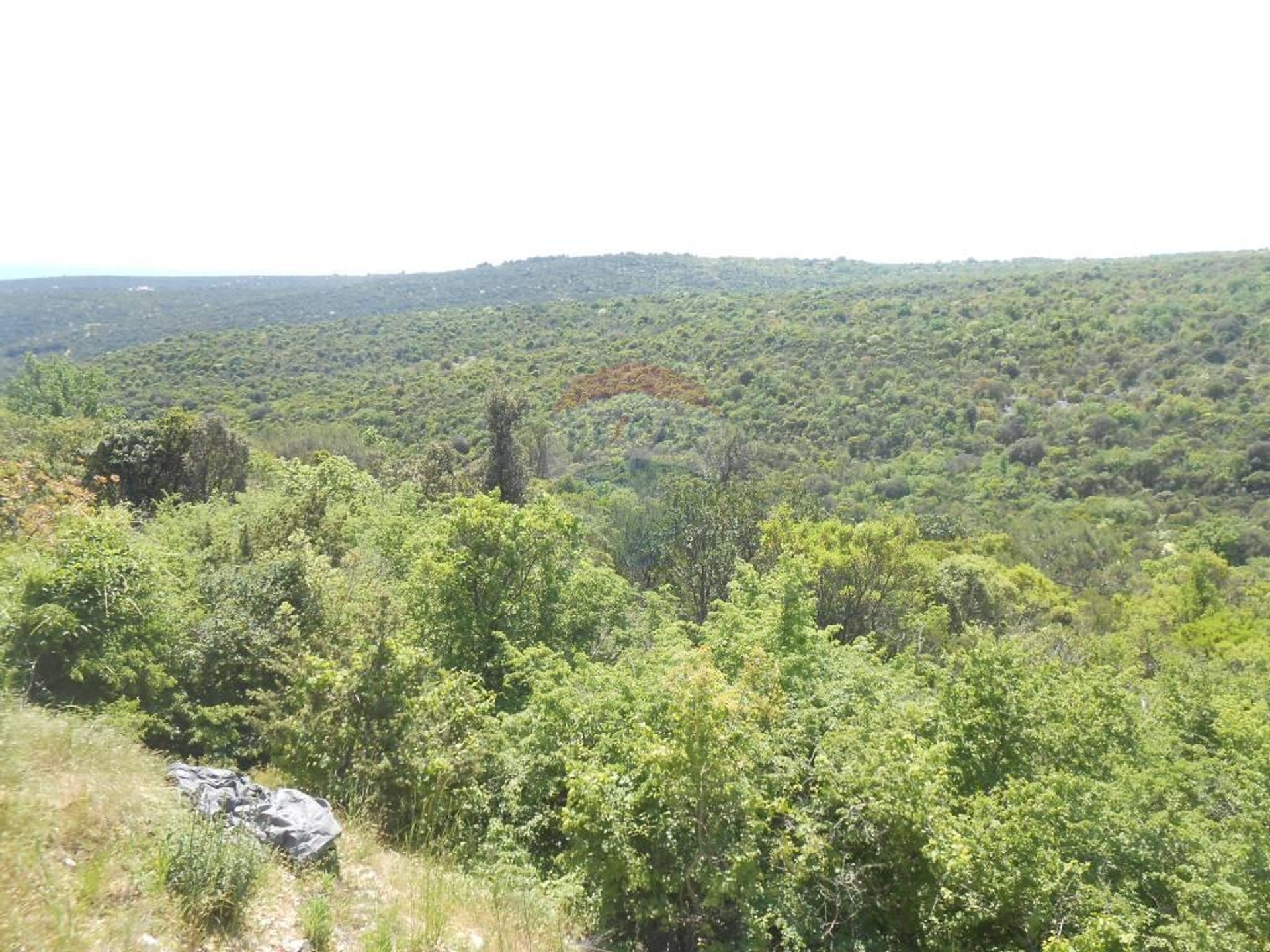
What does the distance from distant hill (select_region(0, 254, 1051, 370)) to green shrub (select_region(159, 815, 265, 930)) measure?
13969cm

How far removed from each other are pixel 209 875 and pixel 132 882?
496 mm

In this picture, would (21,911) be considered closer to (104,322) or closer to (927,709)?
(927,709)

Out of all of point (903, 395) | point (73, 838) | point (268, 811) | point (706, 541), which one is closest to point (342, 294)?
point (903, 395)

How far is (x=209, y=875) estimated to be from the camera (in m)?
5.11

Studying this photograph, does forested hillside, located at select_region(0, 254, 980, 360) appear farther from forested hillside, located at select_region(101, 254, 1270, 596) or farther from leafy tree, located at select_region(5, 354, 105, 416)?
leafy tree, located at select_region(5, 354, 105, 416)

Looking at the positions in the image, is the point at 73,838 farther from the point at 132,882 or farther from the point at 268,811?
the point at 268,811

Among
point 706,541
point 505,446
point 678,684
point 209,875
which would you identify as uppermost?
point 678,684

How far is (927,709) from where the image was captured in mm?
10742

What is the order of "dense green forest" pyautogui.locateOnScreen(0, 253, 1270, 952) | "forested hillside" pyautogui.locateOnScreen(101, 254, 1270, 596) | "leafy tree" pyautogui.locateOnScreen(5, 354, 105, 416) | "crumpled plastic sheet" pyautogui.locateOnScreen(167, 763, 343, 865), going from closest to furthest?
"crumpled plastic sheet" pyautogui.locateOnScreen(167, 763, 343, 865) < "dense green forest" pyautogui.locateOnScreen(0, 253, 1270, 952) < "leafy tree" pyautogui.locateOnScreen(5, 354, 105, 416) < "forested hillside" pyautogui.locateOnScreen(101, 254, 1270, 596)

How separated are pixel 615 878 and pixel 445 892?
238 cm

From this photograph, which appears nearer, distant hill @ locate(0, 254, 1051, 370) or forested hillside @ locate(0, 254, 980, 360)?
distant hill @ locate(0, 254, 1051, 370)

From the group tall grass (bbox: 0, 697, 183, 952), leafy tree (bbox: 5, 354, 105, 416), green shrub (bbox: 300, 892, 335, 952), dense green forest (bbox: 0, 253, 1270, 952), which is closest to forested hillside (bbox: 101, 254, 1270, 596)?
leafy tree (bbox: 5, 354, 105, 416)

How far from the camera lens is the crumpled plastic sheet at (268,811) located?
6211 mm

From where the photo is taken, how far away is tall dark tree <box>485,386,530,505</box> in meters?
35.3
